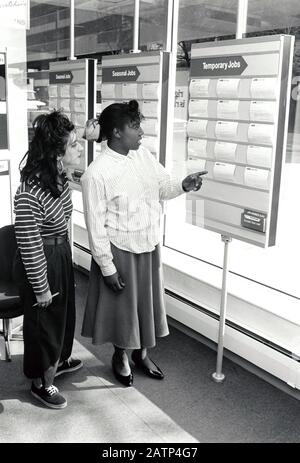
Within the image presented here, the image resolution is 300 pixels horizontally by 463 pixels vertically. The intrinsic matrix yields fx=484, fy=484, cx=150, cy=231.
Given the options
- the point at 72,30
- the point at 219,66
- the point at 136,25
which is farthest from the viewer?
the point at 72,30

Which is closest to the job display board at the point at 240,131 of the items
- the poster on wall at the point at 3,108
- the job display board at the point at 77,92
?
the poster on wall at the point at 3,108

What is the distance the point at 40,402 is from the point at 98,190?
121 centimetres

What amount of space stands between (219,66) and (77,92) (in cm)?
189

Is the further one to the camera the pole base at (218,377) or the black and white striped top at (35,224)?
the pole base at (218,377)

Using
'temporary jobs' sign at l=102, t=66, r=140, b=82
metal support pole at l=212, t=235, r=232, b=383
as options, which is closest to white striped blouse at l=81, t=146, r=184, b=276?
metal support pole at l=212, t=235, r=232, b=383

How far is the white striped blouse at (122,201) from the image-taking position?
2.51 m

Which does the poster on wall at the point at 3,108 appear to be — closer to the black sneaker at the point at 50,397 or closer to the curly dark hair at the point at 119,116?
the curly dark hair at the point at 119,116

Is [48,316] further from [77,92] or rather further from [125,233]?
[77,92]

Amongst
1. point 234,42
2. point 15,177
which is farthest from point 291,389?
point 15,177

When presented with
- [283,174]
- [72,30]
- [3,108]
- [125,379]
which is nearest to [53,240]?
[125,379]

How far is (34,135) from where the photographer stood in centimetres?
243

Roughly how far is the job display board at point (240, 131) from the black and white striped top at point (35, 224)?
0.84 meters

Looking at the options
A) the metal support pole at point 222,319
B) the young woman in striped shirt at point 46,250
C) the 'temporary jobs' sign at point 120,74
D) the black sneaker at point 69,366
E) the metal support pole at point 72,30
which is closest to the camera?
the young woman in striped shirt at point 46,250

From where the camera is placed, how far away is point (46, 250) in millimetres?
2496
